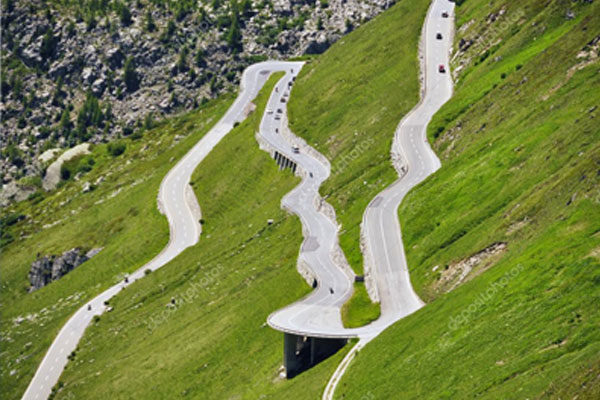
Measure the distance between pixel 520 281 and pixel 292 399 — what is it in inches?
926

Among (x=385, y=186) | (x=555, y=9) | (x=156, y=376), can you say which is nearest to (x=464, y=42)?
(x=555, y=9)

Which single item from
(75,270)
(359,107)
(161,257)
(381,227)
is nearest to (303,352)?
(381,227)

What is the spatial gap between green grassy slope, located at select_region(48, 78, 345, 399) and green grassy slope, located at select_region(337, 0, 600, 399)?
541 inches

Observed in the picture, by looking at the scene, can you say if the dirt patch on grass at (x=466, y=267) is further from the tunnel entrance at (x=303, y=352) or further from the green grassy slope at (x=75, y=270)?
the green grassy slope at (x=75, y=270)

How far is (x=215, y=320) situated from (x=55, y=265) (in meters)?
72.8

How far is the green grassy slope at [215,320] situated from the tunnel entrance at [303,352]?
209 cm

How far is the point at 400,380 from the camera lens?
6875 centimetres

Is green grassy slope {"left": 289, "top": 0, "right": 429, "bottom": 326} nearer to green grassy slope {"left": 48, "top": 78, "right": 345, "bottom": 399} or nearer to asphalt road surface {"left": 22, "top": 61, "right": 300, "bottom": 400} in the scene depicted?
green grassy slope {"left": 48, "top": 78, "right": 345, "bottom": 399}

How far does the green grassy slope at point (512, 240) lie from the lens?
198ft

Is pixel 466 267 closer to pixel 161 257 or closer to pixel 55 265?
pixel 161 257

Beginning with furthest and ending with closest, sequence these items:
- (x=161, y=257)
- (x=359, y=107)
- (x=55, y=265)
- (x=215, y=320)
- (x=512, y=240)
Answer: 1. (x=55, y=265)
2. (x=359, y=107)
3. (x=161, y=257)
4. (x=215, y=320)
5. (x=512, y=240)

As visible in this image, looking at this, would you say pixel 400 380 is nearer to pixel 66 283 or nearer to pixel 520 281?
pixel 520 281

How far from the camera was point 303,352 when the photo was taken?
9325cm

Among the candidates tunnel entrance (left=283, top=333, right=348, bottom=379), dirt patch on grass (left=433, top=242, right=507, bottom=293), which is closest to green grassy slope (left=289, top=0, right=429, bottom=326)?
tunnel entrance (left=283, top=333, right=348, bottom=379)
